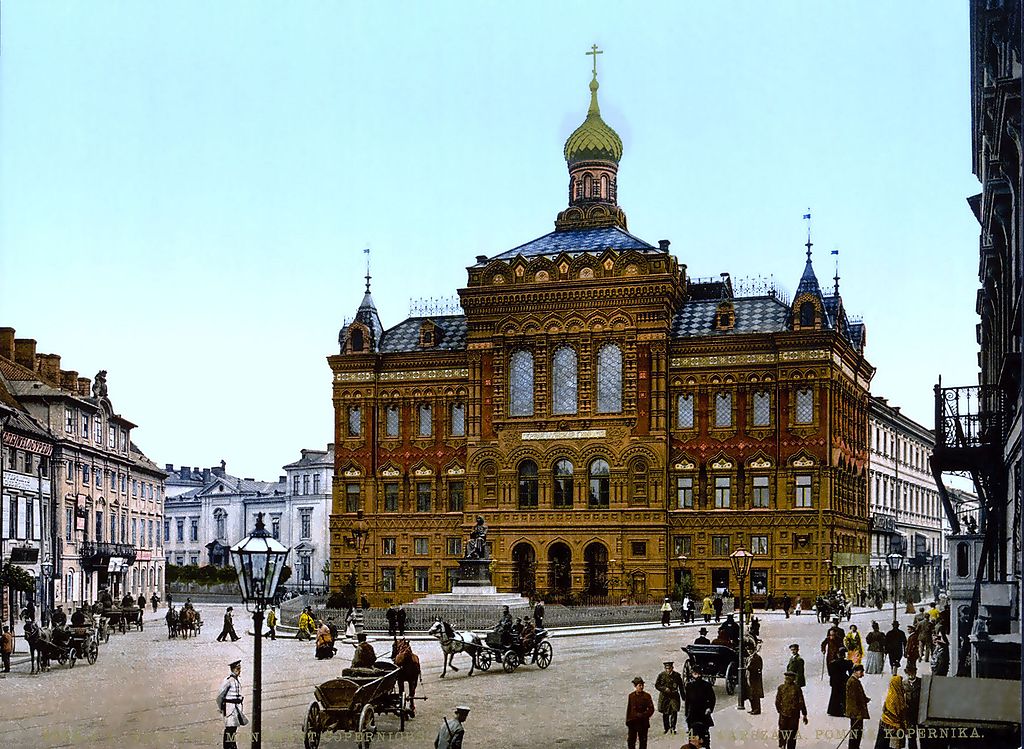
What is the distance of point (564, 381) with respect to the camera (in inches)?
2867

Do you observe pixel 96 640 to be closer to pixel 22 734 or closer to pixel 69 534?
pixel 22 734

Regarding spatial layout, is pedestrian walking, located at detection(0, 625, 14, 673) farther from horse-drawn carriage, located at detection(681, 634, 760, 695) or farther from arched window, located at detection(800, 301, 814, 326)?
arched window, located at detection(800, 301, 814, 326)

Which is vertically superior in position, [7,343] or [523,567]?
[7,343]

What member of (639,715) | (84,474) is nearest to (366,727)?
(639,715)

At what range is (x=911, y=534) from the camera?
89.1 m

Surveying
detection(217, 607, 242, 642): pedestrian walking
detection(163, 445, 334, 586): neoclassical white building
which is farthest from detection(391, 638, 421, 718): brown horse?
detection(163, 445, 334, 586): neoclassical white building

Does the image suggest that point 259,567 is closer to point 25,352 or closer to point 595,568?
point 25,352

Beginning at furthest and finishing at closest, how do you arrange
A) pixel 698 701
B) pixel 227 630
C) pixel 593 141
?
pixel 593 141 < pixel 227 630 < pixel 698 701

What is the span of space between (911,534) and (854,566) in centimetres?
1698

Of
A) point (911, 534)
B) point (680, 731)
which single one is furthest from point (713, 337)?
point (680, 731)

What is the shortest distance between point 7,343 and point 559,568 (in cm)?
3016

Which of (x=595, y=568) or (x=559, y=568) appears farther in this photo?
(x=559, y=568)

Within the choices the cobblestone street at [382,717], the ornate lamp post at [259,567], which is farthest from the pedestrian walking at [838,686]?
the ornate lamp post at [259,567]

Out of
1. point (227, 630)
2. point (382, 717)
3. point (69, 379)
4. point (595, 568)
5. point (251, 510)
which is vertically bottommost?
point (227, 630)
